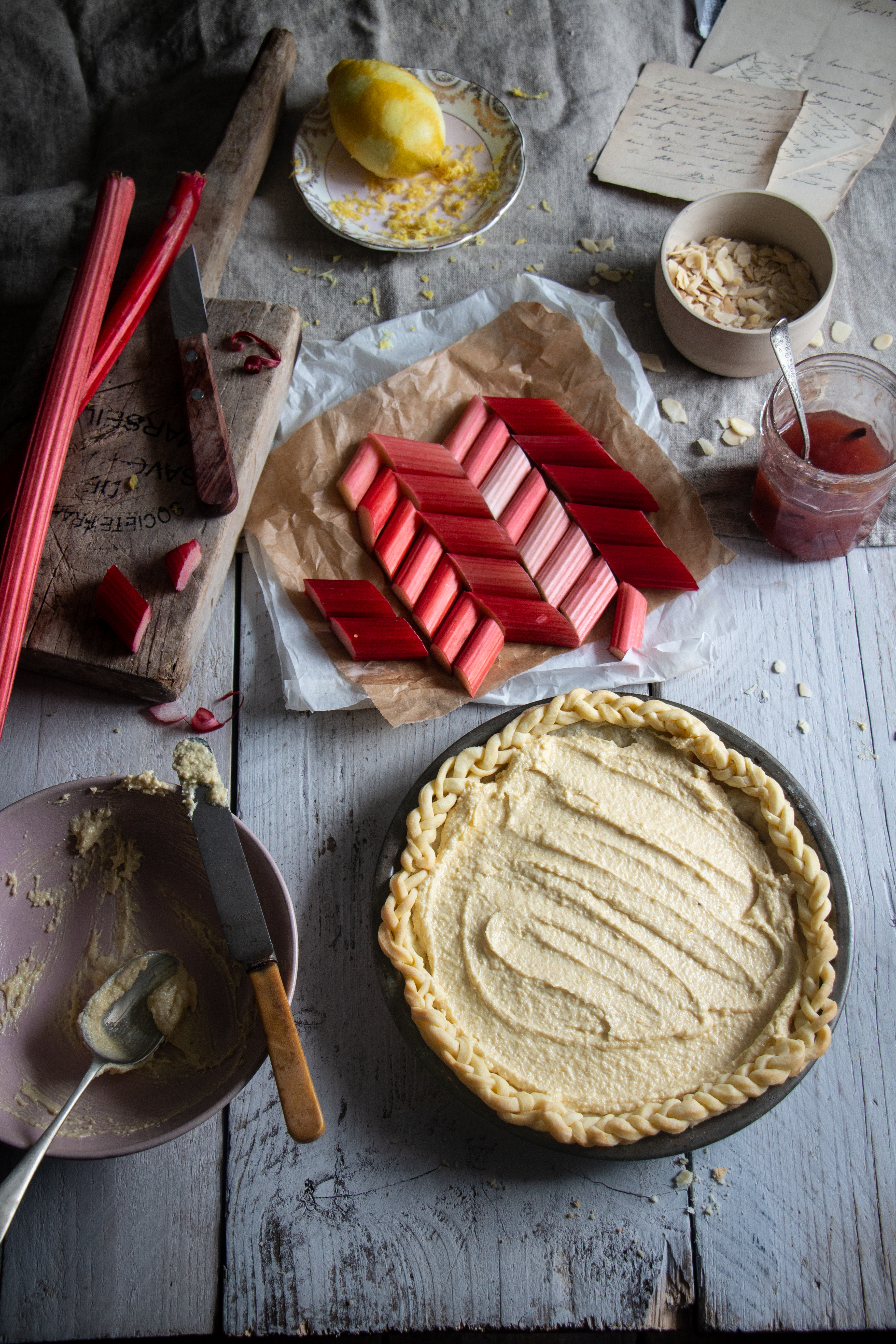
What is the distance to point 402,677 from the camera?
1.89 m

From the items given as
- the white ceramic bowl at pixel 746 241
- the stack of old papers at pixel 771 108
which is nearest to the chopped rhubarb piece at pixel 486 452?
the white ceramic bowl at pixel 746 241

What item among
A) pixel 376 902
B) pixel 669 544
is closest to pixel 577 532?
pixel 669 544

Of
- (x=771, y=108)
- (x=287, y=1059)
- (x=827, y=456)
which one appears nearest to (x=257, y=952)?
(x=287, y=1059)

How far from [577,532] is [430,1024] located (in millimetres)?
1011

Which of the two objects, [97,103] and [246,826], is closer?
[246,826]

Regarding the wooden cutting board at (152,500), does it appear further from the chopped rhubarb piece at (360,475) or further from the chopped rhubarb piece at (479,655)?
the chopped rhubarb piece at (479,655)

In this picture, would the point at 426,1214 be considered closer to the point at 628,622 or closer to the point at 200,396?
the point at 628,622

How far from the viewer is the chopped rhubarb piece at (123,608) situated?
5.85ft

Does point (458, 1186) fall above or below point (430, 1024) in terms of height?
below

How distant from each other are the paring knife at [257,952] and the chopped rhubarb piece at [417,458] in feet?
2.58

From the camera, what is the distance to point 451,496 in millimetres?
2016

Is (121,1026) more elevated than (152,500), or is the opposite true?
(152,500)

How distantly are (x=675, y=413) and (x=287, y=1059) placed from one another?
4.90 ft

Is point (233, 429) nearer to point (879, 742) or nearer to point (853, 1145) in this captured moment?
point (879, 742)
